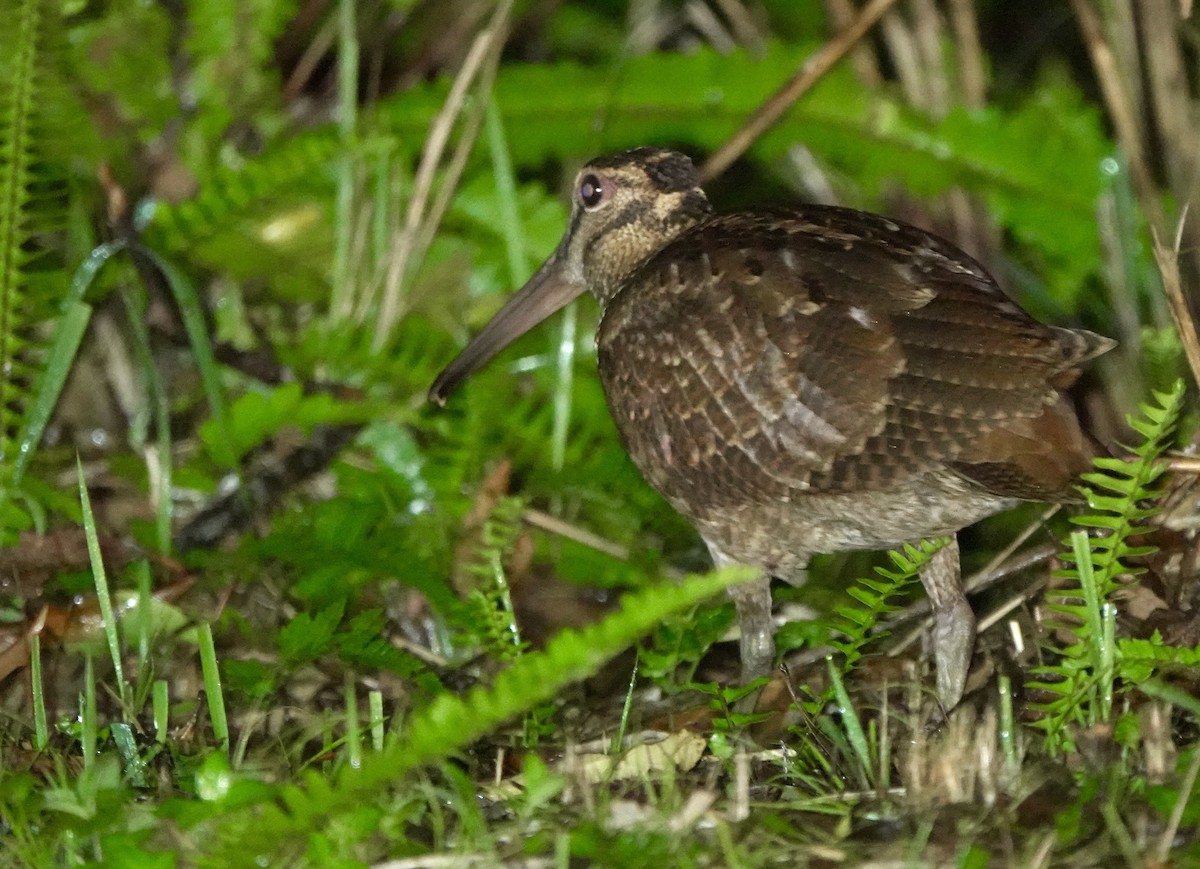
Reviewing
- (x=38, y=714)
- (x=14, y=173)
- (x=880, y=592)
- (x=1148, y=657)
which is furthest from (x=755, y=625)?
(x=14, y=173)

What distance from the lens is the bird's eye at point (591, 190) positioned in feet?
14.5

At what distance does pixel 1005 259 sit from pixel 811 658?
2615 millimetres

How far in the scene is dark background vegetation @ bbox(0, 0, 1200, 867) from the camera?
3.04m

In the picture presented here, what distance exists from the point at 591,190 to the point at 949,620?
5.41 feet

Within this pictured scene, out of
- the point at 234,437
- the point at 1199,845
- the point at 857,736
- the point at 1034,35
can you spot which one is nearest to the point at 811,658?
the point at 857,736

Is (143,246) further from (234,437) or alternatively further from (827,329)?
(827,329)

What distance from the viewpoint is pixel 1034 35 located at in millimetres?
7344

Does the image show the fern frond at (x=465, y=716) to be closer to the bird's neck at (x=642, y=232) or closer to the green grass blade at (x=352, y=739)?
the green grass blade at (x=352, y=739)

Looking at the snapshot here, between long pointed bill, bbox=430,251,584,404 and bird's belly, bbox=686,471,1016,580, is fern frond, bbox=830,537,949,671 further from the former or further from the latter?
long pointed bill, bbox=430,251,584,404

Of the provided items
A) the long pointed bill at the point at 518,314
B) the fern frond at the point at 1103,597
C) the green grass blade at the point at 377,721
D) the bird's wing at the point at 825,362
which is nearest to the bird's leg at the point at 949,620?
the fern frond at the point at 1103,597

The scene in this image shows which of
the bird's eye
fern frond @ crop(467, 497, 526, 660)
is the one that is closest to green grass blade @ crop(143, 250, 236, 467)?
fern frond @ crop(467, 497, 526, 660)

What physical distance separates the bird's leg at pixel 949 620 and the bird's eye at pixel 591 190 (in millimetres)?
1474

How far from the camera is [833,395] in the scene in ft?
11.3

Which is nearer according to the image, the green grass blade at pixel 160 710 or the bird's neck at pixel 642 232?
the green grass blade at pixel 160 710
